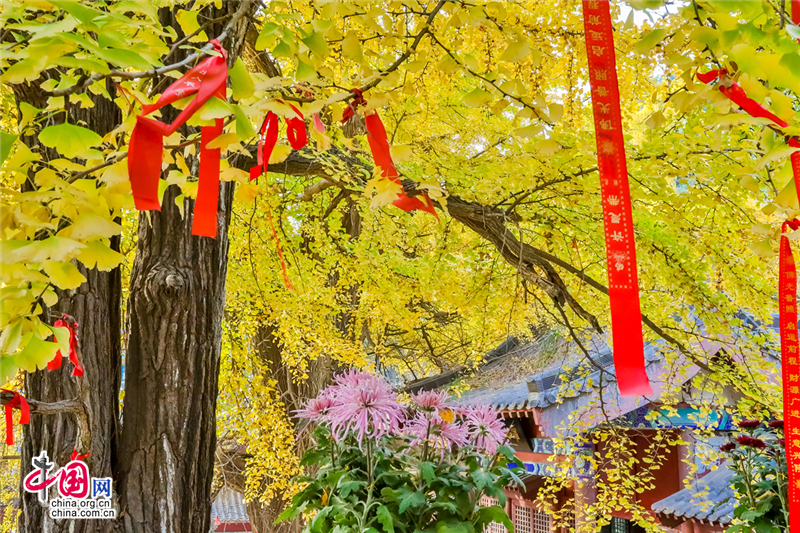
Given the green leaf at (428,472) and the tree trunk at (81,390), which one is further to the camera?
the tree trunk at (81,390)

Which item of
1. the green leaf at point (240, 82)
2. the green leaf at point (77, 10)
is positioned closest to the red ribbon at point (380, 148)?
the green leaf at point (240, 82)

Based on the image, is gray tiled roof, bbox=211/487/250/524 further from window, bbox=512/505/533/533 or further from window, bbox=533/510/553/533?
window, bbox=533/510/553/533

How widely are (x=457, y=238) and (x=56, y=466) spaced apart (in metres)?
2.67

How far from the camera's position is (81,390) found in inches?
64.5

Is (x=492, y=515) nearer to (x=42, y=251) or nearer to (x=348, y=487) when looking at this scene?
(x=348, y=487)

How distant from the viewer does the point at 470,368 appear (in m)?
7.14

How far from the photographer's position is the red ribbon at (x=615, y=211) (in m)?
0.85

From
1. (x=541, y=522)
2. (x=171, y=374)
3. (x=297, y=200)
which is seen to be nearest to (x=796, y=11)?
(x=171, y=374)

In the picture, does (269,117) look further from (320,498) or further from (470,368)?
(470,368)

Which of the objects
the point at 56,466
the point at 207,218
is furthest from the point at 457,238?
the point at 207,218

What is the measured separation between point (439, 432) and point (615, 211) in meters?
0.90
